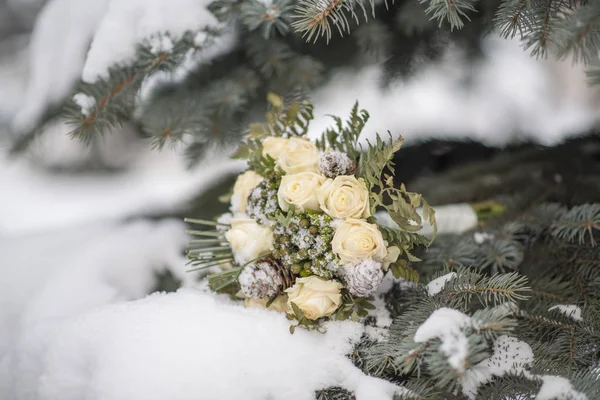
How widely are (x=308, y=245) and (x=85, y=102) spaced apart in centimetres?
50

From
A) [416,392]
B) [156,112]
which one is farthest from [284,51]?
[416,392]

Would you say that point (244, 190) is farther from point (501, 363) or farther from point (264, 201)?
point (501, 363)

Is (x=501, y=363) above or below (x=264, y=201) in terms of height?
below

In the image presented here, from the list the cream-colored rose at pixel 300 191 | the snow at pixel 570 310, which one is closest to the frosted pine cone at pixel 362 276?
the cream-colored rose at pixel 300 191

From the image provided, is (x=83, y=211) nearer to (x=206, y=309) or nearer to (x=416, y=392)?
(x=206, y=309)

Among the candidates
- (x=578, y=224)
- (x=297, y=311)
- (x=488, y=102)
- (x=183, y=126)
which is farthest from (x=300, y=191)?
(x=488, y=102)

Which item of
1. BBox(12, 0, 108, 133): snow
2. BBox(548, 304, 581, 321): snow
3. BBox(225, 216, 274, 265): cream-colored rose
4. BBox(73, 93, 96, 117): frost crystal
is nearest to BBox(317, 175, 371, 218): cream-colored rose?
BBox(225, 216, 274, 265): cream-colored rose

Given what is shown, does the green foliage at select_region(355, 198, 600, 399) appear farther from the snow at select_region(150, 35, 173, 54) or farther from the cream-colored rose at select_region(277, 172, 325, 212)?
the snow at select_region(150, 35, 173, 54)

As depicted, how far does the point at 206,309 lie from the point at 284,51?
58 centimetres

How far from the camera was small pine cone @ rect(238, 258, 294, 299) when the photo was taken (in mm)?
673

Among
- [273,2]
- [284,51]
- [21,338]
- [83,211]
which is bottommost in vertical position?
[83,211]

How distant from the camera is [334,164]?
2.25 ft

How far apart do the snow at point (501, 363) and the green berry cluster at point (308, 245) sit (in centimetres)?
24

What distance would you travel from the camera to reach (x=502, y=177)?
1.16 metres
